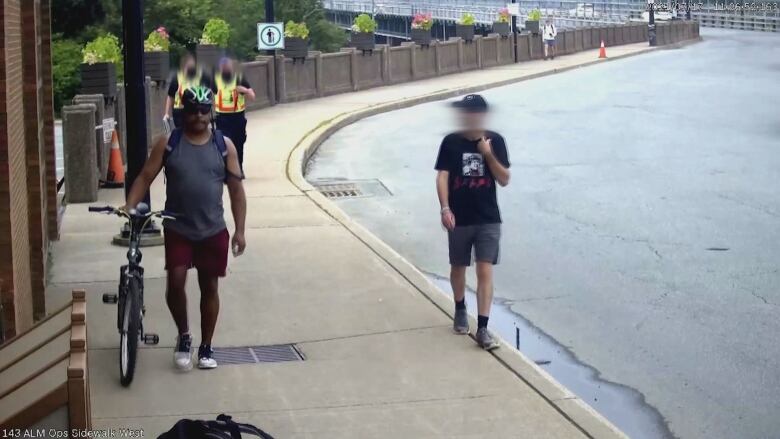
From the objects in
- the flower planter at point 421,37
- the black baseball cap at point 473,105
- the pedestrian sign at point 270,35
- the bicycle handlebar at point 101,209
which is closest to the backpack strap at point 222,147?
the bicycle handlebar at point 101,209

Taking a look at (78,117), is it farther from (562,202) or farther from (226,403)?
(226,403)

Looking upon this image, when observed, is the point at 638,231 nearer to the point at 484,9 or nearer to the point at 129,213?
the point at 129,213

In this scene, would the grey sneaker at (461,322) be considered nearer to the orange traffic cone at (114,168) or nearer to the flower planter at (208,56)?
the flower planter at (208,56)

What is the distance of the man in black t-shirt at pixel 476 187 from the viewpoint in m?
8.85

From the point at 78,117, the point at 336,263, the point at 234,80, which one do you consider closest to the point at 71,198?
the point at 78,117

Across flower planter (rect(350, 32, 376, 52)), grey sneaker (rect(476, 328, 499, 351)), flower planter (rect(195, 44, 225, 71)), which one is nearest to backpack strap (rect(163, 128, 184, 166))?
grey sneaker (rect(476, 328, 499, 351))

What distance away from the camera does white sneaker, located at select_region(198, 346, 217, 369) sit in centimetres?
829

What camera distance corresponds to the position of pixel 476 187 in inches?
351

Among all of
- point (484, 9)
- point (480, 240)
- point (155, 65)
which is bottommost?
point (480, 240)

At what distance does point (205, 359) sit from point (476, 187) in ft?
6.79

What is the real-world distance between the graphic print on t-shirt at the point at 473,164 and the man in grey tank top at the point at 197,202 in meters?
1.56

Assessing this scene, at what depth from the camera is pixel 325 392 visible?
307 inches

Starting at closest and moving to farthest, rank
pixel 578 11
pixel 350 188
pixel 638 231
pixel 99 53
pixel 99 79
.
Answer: pixel 638 231 < pixel 350 188 < pixel 99 79 < pixel 99 53 < pixel 578 11

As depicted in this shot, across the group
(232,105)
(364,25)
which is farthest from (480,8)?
(232,105)
